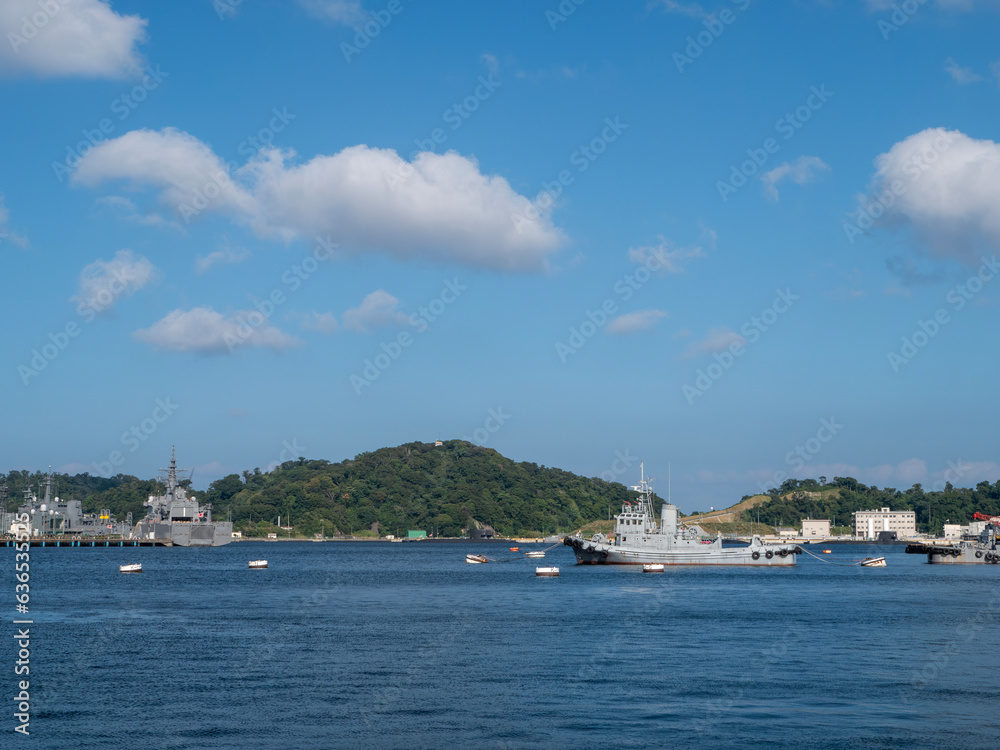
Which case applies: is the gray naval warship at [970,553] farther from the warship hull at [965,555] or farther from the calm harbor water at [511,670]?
the calm harbor water at [511,670]

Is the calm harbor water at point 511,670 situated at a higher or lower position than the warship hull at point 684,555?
higher

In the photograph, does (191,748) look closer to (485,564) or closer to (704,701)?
(704,701)

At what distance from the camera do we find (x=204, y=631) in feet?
204

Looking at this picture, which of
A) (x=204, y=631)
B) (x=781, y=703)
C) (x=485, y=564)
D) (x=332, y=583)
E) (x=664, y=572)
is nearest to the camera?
(x=781, y=703)

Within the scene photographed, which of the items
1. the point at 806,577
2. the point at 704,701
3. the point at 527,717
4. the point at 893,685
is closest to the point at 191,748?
the point at 527,717

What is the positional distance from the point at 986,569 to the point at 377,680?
13916 centimetres

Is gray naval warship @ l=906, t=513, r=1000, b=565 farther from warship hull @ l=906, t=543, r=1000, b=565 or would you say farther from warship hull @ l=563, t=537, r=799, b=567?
warship hull @ l=563, t=537, r=799, b=567

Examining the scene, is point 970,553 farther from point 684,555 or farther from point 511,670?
point 511,670

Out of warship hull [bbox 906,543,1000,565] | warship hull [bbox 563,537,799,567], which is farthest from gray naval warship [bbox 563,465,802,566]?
warship hull [bbox 906,543,1000,565]

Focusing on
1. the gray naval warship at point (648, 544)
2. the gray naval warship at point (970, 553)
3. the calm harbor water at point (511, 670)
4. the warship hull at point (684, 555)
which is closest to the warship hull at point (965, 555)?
the gray naval warship at point (970, 553)

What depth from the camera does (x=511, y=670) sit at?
155ft

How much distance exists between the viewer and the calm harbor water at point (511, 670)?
3456 cm

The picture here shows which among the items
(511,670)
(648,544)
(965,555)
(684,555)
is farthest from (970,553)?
(511,670)

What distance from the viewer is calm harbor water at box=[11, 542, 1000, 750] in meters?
34.6
